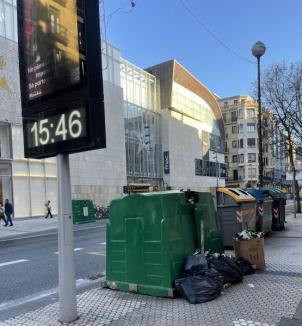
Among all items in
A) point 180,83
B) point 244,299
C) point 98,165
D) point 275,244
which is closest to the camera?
point 244,299

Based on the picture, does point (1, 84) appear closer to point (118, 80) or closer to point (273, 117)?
point (118, 80)

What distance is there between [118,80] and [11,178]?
1589 cm

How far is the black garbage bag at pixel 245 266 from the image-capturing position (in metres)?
6.66

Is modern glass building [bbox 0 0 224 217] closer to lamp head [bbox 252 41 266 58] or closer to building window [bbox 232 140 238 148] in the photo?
lamp head [bbox 252 41 266 58]

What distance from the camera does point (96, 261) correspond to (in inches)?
381

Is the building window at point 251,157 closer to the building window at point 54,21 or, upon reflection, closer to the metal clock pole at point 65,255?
the metal clock pole at point 65,255

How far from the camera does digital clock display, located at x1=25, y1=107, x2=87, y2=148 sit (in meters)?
4.38

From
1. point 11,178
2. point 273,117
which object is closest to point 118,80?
point 11,178

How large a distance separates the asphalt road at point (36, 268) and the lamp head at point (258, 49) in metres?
9.49

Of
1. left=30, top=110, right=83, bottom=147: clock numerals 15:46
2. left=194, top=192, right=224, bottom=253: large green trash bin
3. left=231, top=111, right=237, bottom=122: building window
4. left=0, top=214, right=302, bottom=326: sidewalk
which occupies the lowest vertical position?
left=0, top=214, right=302, bottom=326: sidewalk

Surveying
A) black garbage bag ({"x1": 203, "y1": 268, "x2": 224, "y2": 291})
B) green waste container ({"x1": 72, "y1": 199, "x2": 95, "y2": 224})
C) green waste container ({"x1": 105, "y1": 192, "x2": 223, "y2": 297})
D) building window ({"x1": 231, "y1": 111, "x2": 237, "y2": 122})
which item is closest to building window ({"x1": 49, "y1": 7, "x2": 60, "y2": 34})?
green waste container ({"x1": 105, "y1": 192, "x2": 223, "y2": 297})

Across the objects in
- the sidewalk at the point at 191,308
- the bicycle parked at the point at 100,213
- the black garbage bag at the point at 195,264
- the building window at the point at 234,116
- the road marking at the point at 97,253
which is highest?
the building window at the point at 234,116

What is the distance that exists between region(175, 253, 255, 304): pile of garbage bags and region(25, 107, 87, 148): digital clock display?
2.59m

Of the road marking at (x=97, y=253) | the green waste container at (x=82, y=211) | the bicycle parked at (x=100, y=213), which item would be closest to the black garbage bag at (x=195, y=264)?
the road marking at (x=97, y=253)
